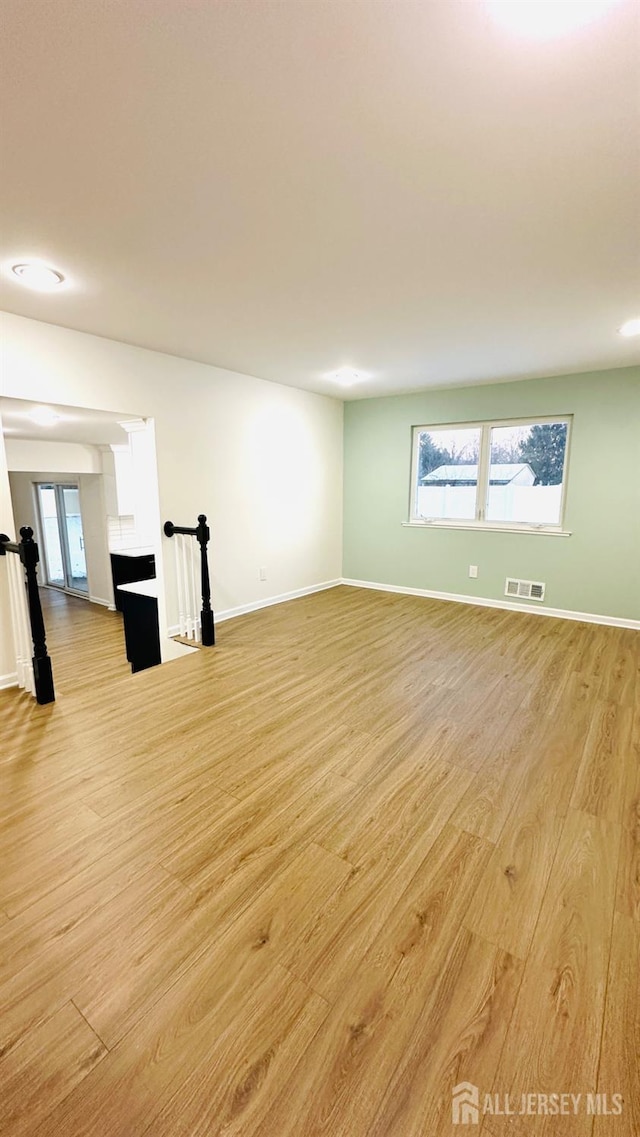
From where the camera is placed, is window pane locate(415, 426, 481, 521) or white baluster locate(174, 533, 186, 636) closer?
white baluster locate(174, 533, 186, 636)

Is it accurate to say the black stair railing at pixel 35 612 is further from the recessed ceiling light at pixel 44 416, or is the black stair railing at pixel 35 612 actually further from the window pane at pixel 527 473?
the window pane at pixel 527 473

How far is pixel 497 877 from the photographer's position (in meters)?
1.64

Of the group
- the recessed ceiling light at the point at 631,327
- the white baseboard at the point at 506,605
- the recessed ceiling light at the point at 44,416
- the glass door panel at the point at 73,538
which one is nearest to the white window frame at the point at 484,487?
the white baseboard at the point at 506,605

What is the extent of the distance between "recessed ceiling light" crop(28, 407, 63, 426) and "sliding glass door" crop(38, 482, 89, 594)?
2.90 meters

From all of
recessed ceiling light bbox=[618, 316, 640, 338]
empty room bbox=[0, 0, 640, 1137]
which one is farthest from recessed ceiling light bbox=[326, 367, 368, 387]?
recessed ceiling light bbox=[618, 316, 640, 338]

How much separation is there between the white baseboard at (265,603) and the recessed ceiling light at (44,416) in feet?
7.11

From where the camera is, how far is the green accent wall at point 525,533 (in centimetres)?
436

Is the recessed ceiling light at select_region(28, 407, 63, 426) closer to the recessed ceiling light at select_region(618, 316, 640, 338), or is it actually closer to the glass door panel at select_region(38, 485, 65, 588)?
the glass door panel at select_region(38, 485, 65, 588)

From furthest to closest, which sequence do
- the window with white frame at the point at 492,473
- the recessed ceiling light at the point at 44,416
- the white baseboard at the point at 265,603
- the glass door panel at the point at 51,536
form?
1. the glass door panel at the point at 51,536
2. the window with white frame at the point at 492,473
3. the white baseboard at the point at 265,603
4. the recessed ceiling light at the point at 44,416

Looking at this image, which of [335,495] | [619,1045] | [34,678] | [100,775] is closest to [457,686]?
[619,1045]

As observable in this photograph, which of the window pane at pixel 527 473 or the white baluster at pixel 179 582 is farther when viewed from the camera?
Answer: the window pane at pixel 527 473

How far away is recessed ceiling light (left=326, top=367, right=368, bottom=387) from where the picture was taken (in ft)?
14.4

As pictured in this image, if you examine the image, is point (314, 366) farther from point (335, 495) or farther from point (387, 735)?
point (387, 735)

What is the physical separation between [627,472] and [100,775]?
4.97 meters
